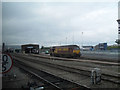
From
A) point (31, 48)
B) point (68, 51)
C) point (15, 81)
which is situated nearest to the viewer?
point (15, 81)

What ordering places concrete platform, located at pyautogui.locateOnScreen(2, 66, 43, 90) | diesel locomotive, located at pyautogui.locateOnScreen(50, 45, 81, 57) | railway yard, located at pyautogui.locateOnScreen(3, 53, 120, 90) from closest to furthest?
1. railway yard, located at pyautogui.locateOnScreen(3, 53, 120, 90)
2. concrete platform, located at pyautogui.locateOnScreen(2, 66, 43, 90)
3. diesel locomotive, located at pyautogui.locateOnScreen(50, 45, 81, 57)

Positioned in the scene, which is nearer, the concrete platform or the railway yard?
the railway yard

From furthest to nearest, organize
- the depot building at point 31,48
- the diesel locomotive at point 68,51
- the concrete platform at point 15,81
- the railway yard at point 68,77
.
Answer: the depot building at point 31,48 < the diesel locomotive at point 68,51 < the concrete platform at point 15,81 < the railway yard at point 68,77

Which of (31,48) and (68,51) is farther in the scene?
(31,48)

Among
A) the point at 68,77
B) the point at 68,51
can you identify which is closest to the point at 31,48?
the point at 68,51

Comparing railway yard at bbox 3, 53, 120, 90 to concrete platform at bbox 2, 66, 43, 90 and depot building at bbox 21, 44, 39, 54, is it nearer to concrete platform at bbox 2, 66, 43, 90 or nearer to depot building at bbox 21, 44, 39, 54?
concrete platform at bbox 2, 66, 43, 90

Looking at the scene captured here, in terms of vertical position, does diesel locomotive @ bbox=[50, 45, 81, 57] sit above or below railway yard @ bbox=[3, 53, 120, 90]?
above

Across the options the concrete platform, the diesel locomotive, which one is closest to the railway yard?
the concrete platform

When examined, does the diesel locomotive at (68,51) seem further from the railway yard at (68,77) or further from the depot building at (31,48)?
the depot building at (31,48)

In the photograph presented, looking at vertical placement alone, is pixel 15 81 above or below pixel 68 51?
below

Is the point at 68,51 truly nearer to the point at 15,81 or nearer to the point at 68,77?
the point at 68,77

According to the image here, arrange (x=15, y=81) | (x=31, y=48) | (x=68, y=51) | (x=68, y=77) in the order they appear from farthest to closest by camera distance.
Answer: (x=31, y=48)
(x=68, y=51)
(x=68, y=77)
(x=15, y=81)

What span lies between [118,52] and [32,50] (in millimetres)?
35041

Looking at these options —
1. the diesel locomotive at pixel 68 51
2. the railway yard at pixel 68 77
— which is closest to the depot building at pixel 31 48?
the diesel locomotive at pixel 68 51
